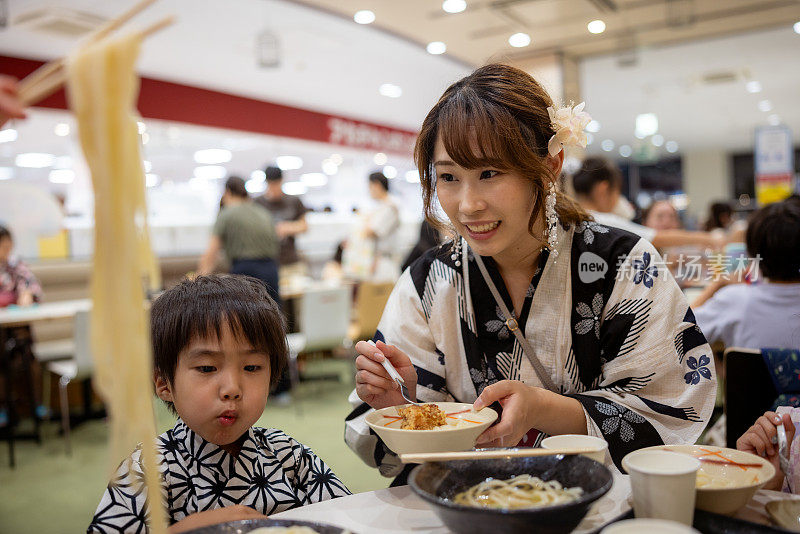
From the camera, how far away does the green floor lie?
124 inches

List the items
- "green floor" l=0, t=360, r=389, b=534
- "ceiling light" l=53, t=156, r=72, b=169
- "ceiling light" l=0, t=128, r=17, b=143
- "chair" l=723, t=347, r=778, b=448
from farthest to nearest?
"ceiling light" l=53, t=156, r=72, b=169, "ceiling light" l=0, t=128, r=17, b=143, "green floor" l=0, t=360, r=389, b=534, "chair" l=723, t=347, r=778, b=448

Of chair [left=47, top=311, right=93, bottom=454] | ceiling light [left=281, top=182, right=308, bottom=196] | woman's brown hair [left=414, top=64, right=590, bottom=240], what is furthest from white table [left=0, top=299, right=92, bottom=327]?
ceiling light [left=281, top=182, right=308, bottom=196]

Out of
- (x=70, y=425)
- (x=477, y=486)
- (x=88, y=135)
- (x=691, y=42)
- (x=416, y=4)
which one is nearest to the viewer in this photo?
(x=88, y=135)

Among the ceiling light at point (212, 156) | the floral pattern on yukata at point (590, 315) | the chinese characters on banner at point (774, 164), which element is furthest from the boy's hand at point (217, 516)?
the ceiling light at point (212, 156)

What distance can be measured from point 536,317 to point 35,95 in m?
1.11

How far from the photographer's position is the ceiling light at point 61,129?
8.52 meters

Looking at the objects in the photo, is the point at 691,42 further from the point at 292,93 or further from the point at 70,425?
the point at 70,425

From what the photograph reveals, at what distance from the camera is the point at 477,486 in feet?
3.14

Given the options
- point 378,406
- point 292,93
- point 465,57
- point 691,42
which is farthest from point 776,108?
point 378,406

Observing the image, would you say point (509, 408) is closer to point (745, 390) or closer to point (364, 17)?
point (745, 390)

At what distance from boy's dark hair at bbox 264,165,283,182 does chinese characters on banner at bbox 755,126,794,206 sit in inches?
170

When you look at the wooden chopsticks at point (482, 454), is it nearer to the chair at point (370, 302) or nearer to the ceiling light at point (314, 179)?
the chair at point (370, 302)

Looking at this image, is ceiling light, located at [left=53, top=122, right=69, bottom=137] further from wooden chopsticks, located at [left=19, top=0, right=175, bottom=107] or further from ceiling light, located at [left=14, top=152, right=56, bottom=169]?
wooden chopsticks, located at [left=19, top=0, right=175, bottom=107]

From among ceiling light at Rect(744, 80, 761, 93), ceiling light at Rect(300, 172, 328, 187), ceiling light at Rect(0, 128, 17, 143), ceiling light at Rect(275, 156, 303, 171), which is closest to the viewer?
ceiling light at Rect(0, 128, 17, 143)
